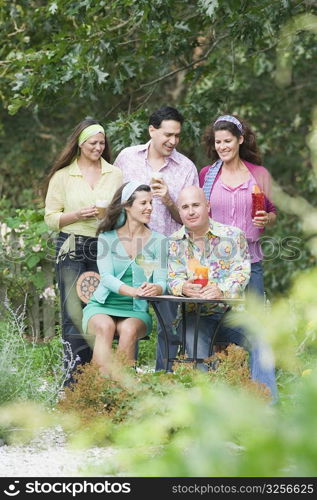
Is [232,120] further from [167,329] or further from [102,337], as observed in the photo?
[102,337]

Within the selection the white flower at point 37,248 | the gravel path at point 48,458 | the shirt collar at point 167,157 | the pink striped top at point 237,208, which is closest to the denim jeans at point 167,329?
the pink striped top at point 237,208

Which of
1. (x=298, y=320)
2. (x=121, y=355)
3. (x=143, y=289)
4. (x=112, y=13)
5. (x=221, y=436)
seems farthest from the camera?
(x=112, y=13)

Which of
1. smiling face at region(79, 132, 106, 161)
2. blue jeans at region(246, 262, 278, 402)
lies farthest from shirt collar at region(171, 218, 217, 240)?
smiling face at region(79, 132, 106, 161)

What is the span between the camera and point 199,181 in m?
5.70

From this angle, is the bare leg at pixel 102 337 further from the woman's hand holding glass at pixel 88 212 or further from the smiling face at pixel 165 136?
the smiling face at pixel 165 136

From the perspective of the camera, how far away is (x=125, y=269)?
208 inches

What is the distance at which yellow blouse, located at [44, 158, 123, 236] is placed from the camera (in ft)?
18.3

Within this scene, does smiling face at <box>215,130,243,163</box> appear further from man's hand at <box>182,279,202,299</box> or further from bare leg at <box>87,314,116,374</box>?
bare leg at <box>87,314,116,374</box>

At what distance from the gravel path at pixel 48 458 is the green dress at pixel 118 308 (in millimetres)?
875

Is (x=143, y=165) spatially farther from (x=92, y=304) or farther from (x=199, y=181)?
(x=92, y=304)

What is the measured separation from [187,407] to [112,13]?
7488mm

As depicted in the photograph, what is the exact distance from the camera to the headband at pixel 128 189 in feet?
17.3
